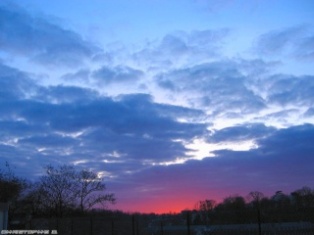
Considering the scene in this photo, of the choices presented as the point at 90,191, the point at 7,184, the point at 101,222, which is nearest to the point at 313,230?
the point at 101,222

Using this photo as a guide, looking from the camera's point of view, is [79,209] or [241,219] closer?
[241,219]

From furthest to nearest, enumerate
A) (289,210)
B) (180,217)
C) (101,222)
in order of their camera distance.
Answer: (101,222) → (180,217) → (289,210)

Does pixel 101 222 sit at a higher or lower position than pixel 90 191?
lower

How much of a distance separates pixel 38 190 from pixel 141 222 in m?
27.7

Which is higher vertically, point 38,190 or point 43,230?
point 38,190

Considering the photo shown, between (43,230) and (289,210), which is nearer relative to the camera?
(289,210)

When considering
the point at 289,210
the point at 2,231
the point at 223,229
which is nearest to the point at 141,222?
the point at 223,229

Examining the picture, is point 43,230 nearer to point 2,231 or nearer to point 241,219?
point 2,231

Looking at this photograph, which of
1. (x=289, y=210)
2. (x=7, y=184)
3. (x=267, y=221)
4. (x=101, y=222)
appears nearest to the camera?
(x=289, y=210)

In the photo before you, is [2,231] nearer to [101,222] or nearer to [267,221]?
[101,222]

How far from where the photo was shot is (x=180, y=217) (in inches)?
1035

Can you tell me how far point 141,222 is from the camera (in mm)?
27203

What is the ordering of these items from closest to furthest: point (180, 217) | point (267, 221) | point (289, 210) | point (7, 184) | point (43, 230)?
point (289, 210), point (267, 221), point (180, 217), point (43, 230), point (7, 184)

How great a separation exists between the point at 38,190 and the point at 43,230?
2000 centimetres
